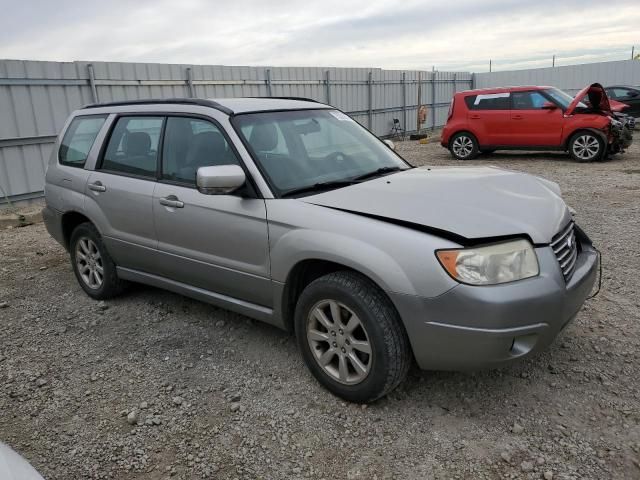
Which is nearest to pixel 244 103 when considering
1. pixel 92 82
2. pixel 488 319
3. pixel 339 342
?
pixel 339 342

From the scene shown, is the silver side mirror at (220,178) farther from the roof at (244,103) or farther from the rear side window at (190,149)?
the roof at (244,103)

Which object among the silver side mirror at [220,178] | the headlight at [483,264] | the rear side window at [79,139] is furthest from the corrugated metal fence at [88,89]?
the headlight at [483,264]

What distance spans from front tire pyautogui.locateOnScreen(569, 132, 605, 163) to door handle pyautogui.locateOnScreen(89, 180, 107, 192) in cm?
1057

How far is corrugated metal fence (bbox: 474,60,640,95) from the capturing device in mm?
23359

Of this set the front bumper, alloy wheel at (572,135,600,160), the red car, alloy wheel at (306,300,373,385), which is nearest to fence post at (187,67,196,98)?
the red car

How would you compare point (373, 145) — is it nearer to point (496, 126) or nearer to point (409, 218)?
point (409, 218)

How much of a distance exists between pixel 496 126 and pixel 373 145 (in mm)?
9327

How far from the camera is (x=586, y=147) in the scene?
11648mm

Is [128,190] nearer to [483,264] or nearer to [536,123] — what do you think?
[483,264]

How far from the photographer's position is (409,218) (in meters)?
2.70

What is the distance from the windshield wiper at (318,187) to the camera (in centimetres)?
320

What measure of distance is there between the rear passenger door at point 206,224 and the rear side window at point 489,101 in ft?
33.5

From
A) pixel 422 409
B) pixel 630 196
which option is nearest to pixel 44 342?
pixel 422 409

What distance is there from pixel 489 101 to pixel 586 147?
2.36 metres
